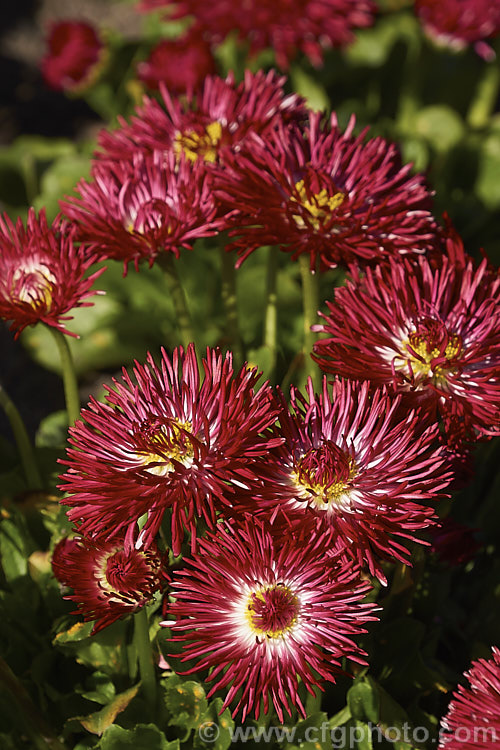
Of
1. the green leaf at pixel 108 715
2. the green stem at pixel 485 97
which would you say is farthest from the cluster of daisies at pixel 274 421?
the green stem at pixel 485 97

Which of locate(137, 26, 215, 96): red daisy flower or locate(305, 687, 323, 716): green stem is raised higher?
locate(137, 26, 215, 96): red daisy flower

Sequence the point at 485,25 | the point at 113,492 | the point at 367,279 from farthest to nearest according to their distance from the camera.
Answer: the point at 485,25 → the point at 367,279 → the point at 113,492

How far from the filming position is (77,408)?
3.50 feet

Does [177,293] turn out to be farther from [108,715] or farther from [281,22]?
[281,22]

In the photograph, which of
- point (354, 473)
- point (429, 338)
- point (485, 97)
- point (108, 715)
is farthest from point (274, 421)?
point (485, 97)

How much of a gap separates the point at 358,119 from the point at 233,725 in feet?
5.14

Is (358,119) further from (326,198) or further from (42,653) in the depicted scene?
(42,653)

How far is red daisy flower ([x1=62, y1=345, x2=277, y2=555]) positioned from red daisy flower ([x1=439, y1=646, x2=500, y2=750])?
0.94 feet

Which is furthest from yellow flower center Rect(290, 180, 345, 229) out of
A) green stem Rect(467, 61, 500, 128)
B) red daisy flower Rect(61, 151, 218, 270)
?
green stem Rect(467, 61, 500, 128)

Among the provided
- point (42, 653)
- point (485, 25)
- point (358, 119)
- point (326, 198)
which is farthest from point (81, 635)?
point (485, 25)

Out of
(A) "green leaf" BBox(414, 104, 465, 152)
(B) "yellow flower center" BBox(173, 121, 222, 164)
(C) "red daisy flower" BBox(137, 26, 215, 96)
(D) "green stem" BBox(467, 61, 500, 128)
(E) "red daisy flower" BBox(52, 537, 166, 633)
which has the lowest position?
(E) "red daisy flower" BBox(52, 537, 166, 633)

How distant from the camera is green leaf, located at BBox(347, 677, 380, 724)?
0.91m

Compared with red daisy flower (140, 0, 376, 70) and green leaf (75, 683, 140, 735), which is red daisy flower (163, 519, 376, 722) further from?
red daisy flower (140, 0, 376, 70)

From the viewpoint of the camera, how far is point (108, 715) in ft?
2.95
